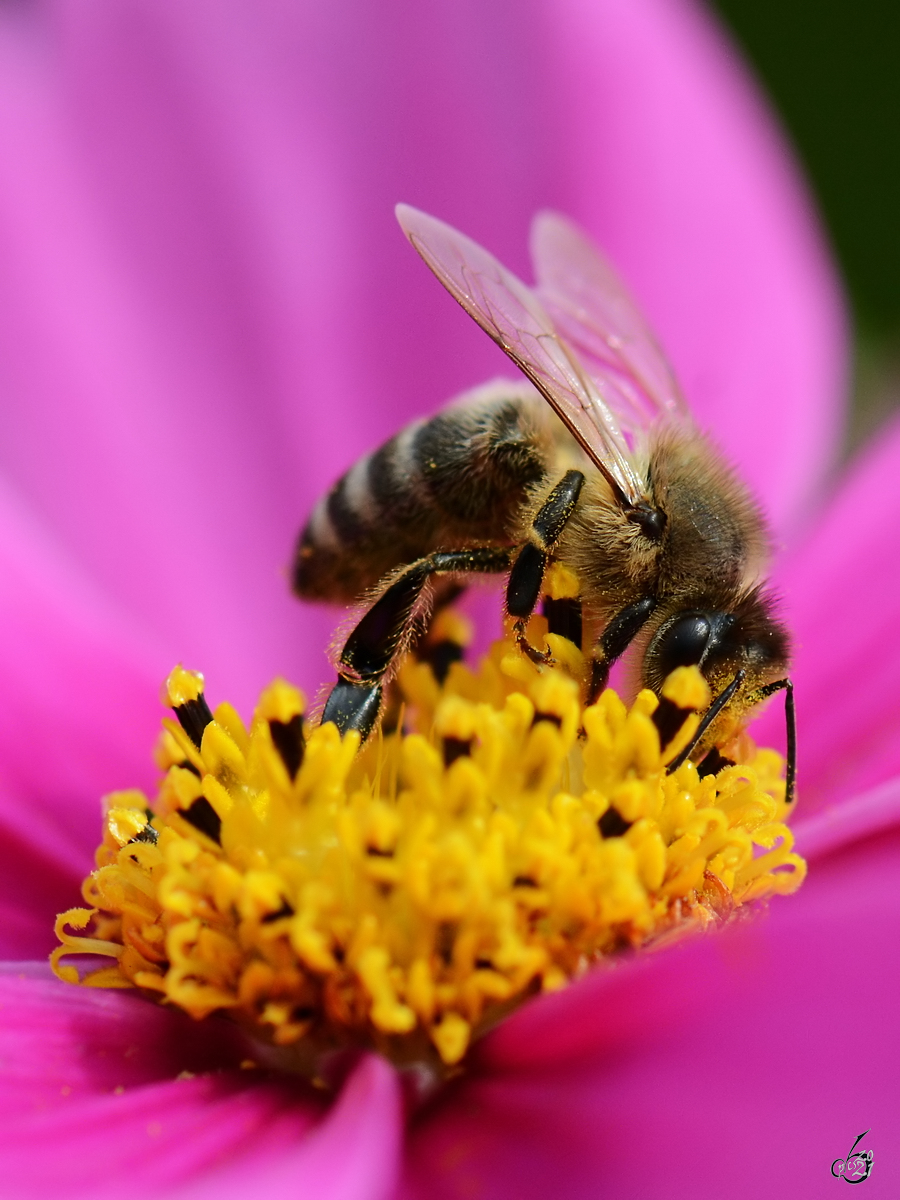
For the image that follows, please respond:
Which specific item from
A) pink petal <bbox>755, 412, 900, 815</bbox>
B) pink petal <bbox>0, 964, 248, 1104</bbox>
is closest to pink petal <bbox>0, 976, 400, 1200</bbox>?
pink petal <bbox>0, 964, 248, 1104</bbox>

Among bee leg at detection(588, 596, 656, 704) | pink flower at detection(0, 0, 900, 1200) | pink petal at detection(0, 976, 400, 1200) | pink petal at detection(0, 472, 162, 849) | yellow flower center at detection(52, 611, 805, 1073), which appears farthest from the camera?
pink flower at detection(0, 0, 900, 1200)

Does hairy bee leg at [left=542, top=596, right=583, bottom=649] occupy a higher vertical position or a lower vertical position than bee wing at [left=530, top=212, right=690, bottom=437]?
lower

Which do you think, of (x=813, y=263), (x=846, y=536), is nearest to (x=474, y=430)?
(x=846, y=536)

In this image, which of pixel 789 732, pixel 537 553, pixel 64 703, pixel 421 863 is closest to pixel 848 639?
pixel 789 732

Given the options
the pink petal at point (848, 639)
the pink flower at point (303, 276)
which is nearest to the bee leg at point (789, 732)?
the pink petal at point (848, 639)

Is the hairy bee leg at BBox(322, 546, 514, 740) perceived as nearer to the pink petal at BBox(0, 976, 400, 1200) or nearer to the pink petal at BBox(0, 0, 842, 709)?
the pink petal at BBox(0, 976, 400, 1200)

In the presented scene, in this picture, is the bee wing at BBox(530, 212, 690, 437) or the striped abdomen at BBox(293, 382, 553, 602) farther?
the bee wing at BBox(530, 212, 690, 437)

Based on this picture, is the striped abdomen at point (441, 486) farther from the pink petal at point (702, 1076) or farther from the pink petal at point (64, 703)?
the pink petal at point (702, 1076)
